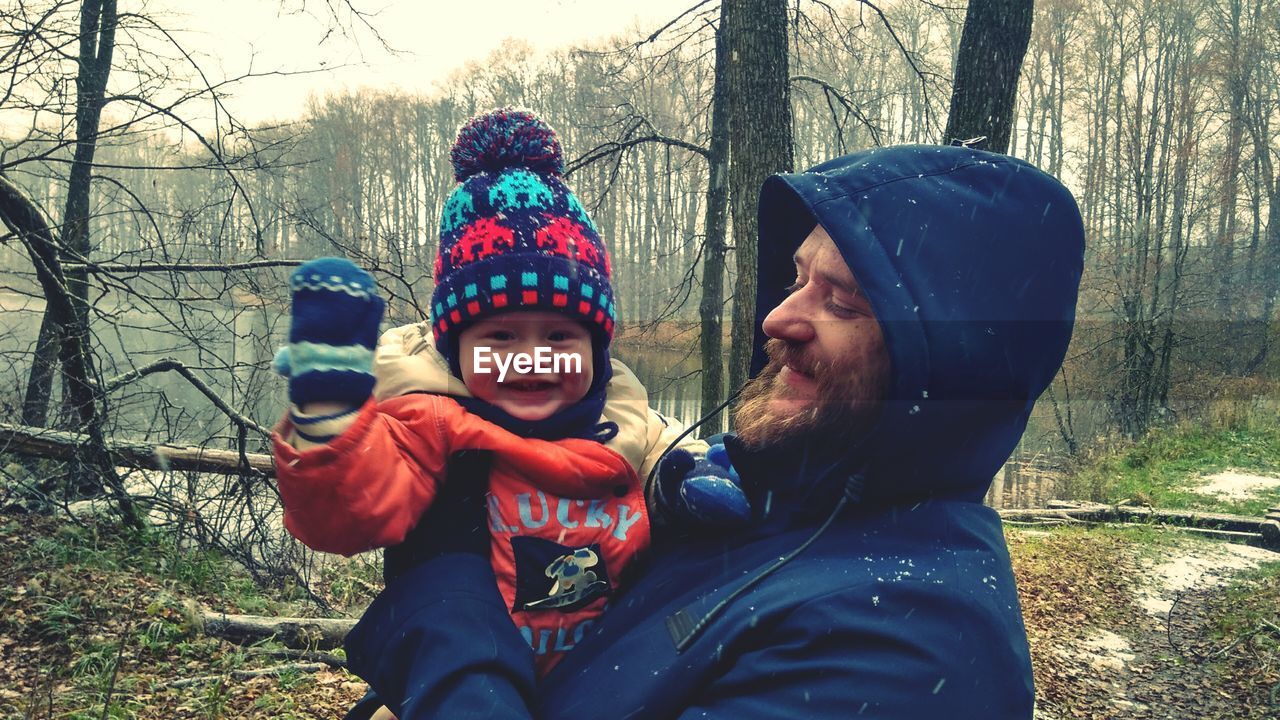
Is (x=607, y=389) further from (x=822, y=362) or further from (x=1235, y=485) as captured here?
(x=1235, y=485)

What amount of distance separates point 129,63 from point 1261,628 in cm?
982

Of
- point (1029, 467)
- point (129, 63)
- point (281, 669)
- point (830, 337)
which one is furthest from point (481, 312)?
point (1029, 467)

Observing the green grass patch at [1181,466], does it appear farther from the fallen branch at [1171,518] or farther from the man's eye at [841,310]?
the man's eye at [841,310]

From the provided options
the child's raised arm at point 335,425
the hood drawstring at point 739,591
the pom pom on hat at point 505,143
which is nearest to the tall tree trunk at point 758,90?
the pom pom on hat at point 505,143

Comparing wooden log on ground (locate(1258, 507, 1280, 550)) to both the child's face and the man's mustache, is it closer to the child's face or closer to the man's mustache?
the man's mustache

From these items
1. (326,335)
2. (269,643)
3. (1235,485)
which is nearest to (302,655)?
(269,643)

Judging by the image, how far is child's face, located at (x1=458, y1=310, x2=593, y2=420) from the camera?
1908mm

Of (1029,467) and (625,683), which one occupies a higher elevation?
(625,683)

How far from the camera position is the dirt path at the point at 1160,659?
5.38m

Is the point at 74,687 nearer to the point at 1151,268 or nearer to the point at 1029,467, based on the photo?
the point at 1029,467

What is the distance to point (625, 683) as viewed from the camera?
142cm

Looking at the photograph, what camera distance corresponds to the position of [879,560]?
138cm

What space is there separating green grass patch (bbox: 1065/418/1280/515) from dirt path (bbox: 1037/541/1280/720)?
11.8 feet

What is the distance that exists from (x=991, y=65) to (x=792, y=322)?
14.0 ft
